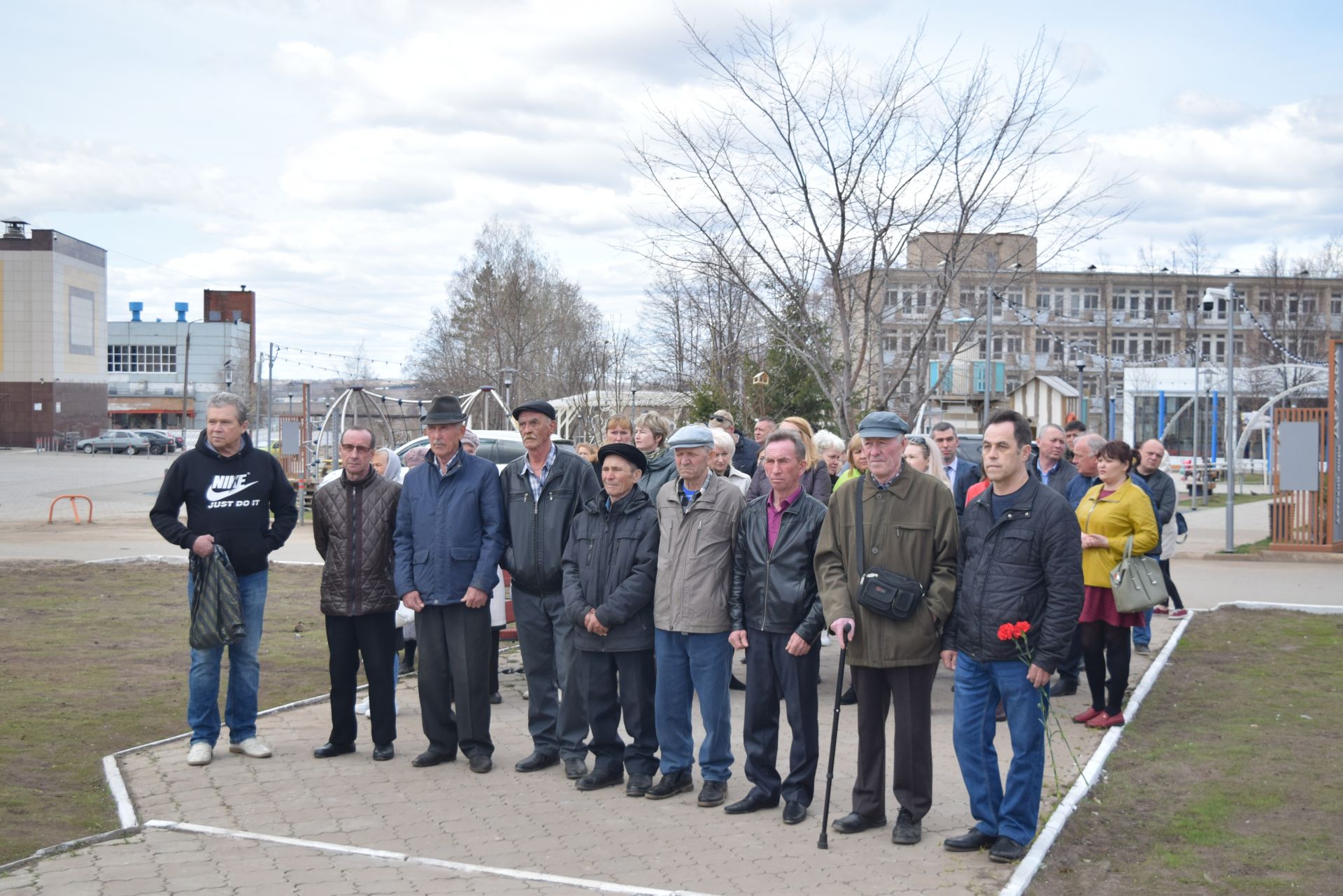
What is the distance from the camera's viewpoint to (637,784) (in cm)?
659

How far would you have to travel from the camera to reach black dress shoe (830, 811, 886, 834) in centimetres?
584

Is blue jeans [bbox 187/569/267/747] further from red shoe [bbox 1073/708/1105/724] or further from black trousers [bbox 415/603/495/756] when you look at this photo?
red shoe [bbox 1073/708/1105/724]

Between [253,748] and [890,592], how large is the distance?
405 centimetres

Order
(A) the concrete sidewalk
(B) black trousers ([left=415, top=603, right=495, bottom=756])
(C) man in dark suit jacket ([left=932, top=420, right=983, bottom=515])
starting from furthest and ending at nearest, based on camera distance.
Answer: (C) man in dark suit jacket ([left=932, top=420, right=983, bottom=515])
(B) black trousers ([left=415, top=603, right=495, bottom=756])
(A) the concrete sidewalk

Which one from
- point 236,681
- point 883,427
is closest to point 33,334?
point 236,681

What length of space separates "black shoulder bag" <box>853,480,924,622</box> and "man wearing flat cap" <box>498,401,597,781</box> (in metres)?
2.03

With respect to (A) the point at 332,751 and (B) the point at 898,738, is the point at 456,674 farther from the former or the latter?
(B) the point at 898,738

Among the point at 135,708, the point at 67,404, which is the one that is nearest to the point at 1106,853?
the point at 135,708

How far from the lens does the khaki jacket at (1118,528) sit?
8.12 meters

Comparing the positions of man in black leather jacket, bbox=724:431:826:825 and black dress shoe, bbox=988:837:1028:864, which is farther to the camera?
man in black leather jacket, bbox=724:431:826:825

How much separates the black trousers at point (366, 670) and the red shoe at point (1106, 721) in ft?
15.0

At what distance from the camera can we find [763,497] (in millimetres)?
6293

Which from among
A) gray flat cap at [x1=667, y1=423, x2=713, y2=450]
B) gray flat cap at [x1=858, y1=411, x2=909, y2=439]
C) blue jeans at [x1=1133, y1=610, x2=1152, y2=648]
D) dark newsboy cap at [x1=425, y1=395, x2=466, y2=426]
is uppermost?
dark newsboy cap at [x1=425, y1=395, x2=466, y2=426]

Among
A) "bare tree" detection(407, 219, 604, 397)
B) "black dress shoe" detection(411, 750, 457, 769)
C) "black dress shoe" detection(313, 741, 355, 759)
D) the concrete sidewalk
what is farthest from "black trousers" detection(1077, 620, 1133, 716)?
"bare tree" detection(407, 219, 604, 397)
